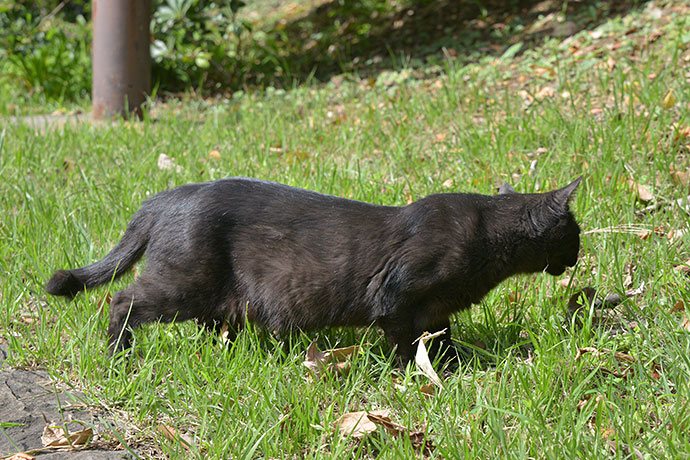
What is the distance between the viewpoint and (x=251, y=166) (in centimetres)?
492

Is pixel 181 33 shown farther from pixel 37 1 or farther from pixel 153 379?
pixel 153 379

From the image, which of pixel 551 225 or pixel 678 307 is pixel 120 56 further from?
pixel 678 307

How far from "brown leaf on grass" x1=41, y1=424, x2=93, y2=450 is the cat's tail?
76 cm

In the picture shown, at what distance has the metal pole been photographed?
20.5ft

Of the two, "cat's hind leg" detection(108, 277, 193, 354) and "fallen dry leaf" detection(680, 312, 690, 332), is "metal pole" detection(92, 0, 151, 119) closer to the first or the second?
"cat's hind leg" detection(108, 277, 193, 354)

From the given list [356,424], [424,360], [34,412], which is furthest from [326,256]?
[34,412]

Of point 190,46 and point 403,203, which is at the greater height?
point 190,46

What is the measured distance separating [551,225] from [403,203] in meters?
1.30

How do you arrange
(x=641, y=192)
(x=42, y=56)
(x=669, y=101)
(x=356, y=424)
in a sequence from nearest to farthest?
(x=356, y=424) < (x=641, y=192) < (x=669, y=101) < (x=42, y=56)

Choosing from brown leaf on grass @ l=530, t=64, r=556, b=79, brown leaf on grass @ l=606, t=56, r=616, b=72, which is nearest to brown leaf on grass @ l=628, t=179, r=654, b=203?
brown leaf on grass @ l=606, t=56, r=616, b=72

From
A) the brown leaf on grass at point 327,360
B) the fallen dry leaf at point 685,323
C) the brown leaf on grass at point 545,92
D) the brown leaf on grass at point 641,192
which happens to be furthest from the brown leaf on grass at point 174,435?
the brown leaf on grass at point 545,92

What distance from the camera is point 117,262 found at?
3.25 meters

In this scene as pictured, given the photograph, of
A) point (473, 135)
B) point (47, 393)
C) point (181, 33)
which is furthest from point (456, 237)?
point (181, 33)

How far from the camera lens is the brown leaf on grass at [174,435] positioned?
258 centimetres
